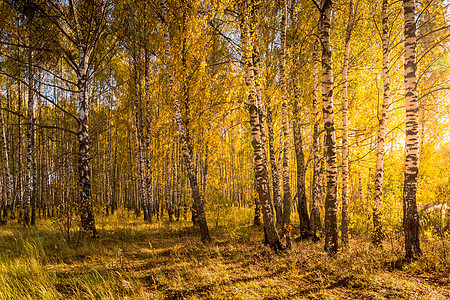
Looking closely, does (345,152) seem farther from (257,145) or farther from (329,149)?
(257,145)

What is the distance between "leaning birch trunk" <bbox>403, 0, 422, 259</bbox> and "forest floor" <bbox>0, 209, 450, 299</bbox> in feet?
1.43

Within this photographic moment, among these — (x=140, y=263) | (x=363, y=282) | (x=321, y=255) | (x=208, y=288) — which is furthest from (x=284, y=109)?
(x=140, y=263)

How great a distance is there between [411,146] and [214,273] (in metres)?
5.01

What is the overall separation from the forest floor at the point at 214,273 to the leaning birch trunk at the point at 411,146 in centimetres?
43

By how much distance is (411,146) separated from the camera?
15.1 ft

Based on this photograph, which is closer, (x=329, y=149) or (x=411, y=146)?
(x=411, y=146)

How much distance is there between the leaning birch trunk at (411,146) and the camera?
14.8ft

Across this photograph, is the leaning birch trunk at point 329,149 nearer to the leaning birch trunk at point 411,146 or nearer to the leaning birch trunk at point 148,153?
the leaning birch trunk at point 411,146

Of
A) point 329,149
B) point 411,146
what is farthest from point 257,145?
point 411,146

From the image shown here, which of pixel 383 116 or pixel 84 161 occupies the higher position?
pixel 383 116

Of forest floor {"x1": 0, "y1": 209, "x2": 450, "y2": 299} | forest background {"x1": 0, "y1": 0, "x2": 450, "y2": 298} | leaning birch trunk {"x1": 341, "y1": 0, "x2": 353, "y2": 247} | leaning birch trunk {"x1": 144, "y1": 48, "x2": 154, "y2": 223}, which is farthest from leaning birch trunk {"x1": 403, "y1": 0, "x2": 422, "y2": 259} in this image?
leaning birch trunk {"x1": 144, "y1": 48, "x2": 154, "y2": 223}

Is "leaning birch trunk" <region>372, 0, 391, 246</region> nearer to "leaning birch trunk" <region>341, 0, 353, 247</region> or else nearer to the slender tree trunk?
"leaning birch trunk" <region>341, 0, 353, 247</region>

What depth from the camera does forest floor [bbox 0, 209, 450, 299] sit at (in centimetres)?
354

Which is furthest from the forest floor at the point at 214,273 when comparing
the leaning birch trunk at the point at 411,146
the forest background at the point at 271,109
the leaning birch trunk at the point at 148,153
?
the leaning birch trunk at the point at 148,153
